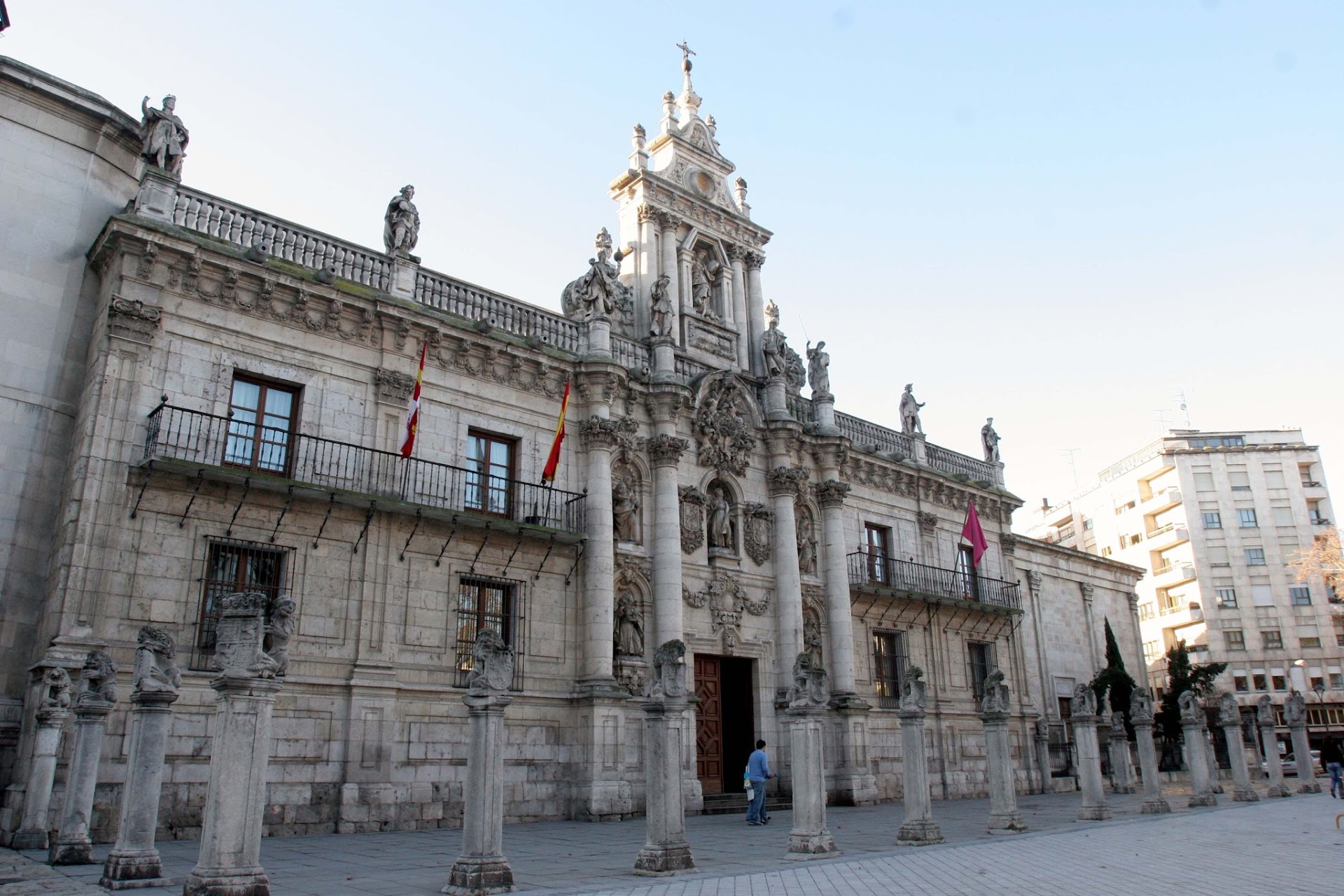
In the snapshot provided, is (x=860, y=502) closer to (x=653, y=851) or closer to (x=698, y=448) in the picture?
(x=698, y=448)

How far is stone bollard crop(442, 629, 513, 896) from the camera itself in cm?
923

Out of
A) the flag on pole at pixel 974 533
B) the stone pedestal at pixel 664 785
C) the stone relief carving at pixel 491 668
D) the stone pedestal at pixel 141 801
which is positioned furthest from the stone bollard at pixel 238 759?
the flag on pole at pixel 974 533

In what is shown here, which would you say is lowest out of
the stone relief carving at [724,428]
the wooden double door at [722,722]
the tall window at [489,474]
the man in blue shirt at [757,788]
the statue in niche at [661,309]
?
the man in blue shirt at [757,788]

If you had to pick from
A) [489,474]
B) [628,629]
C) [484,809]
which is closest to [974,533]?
[628,629]

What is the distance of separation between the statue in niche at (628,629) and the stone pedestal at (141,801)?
11.5m

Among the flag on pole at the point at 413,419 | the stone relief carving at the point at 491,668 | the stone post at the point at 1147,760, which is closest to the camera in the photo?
the stone relief carving at the point at 491,668

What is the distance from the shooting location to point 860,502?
2727 cm

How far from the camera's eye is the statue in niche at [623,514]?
21.0 meters

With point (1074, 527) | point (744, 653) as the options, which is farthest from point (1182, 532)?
point (744, 653)

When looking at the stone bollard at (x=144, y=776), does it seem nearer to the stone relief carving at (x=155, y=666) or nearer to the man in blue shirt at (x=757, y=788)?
the stone relief carving at (x=155, y=666)

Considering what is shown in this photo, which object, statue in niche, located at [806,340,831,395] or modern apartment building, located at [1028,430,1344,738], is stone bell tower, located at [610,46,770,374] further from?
modern apartment building, located at [1028,430,1344,738]

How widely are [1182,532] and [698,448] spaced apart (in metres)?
46.1

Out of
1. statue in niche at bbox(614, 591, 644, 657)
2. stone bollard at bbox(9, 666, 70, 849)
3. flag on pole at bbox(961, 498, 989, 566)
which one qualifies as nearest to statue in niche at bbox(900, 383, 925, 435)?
flag on pole at bbox(961, 498, 989, 566)

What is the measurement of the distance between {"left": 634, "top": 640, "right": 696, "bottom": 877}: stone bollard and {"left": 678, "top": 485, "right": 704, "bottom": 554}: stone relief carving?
10.2m
